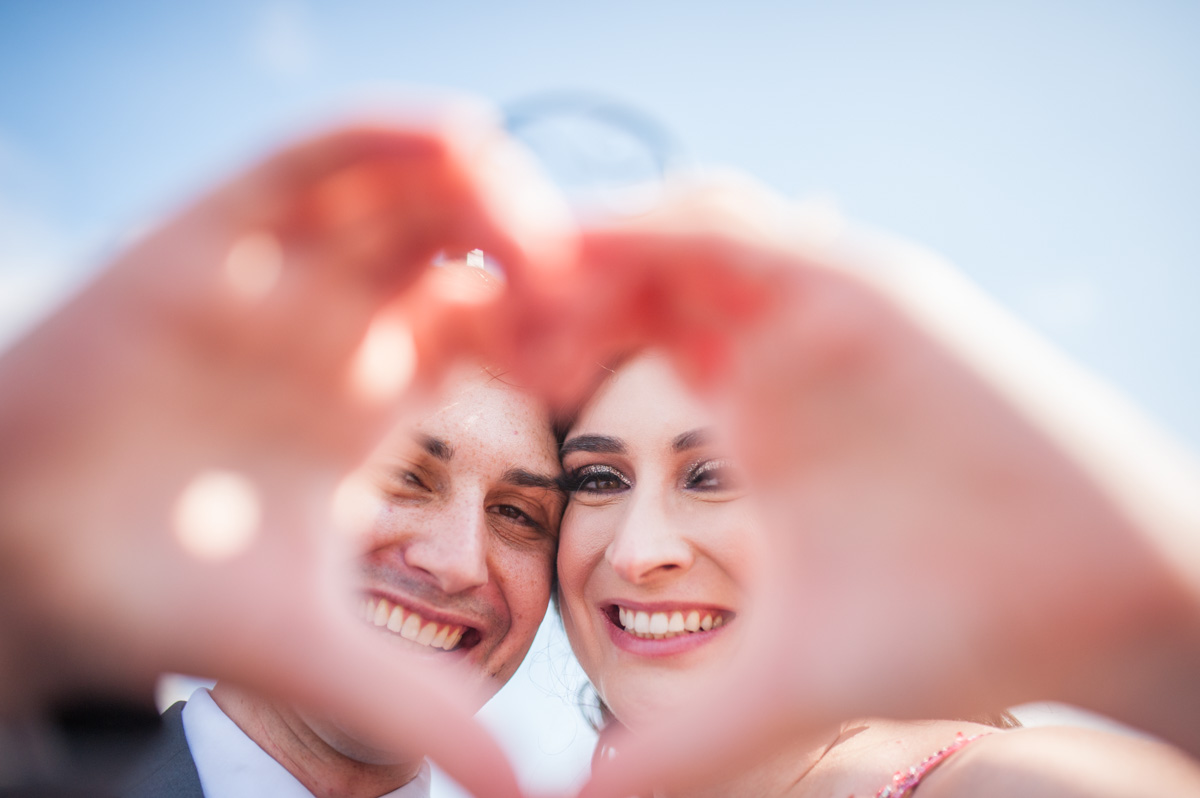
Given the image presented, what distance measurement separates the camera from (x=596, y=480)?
9.52 feet

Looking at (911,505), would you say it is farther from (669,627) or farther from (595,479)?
(595,479)

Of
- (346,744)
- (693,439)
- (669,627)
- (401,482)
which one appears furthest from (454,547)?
(693,439)

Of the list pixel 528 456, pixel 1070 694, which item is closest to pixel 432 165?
pixel 1070 694

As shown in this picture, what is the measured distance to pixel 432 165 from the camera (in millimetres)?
843

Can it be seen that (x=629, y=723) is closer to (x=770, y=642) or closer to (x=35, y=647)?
(x=770, y=642)

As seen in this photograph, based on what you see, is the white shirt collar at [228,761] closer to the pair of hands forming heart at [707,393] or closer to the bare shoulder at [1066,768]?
the pair of hands forming heart at [707,393]

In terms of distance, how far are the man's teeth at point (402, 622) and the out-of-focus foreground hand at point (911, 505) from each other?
198cm

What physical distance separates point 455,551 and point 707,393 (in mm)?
1999

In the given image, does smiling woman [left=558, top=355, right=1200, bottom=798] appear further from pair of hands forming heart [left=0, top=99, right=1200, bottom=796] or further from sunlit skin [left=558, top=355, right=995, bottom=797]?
pair of hands forming heart [left=0, top=99, right=1200, bottom=796]

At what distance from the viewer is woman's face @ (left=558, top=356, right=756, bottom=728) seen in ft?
8.12

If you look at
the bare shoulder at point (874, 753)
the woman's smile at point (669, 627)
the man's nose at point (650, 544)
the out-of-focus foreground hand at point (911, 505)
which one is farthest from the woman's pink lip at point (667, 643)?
the out-of-focus foreground hand at point (911, 505)

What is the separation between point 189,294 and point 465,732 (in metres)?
0.73

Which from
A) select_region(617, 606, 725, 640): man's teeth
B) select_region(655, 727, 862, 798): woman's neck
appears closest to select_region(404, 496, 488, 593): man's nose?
select_region(617, 606, 725, 640): man's teeth

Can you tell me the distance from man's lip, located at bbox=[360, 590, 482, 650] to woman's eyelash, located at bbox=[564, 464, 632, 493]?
786mm
